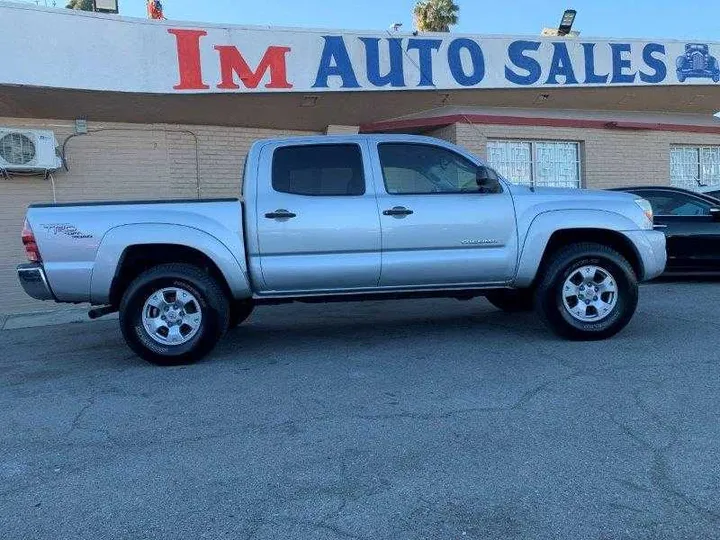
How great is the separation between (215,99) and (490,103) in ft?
16.9

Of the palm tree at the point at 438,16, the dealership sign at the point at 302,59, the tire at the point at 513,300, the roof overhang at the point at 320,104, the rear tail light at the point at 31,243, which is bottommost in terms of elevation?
the tire at the point at 513,300

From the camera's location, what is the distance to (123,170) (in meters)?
10.9

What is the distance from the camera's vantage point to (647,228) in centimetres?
616

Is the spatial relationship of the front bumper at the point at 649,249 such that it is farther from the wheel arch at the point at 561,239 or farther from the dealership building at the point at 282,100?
the dealership building at the point at 282,100

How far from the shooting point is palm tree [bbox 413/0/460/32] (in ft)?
89.9

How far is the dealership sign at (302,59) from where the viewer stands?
30.3 ft

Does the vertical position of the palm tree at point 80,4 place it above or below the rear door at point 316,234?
above

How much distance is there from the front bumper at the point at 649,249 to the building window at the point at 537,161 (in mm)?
6575

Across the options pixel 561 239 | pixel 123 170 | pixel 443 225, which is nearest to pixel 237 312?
pixel 443 225

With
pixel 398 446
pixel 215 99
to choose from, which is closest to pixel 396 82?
pixel 215 99

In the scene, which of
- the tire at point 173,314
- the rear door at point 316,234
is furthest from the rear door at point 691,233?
the tire at point 173,314

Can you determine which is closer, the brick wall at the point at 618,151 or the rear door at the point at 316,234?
the rear door at the point at 316,234

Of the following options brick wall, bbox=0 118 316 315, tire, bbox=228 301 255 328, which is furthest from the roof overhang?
tire, bbox=228 301 255 328

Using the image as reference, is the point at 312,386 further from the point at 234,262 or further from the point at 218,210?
the point at 218,210
